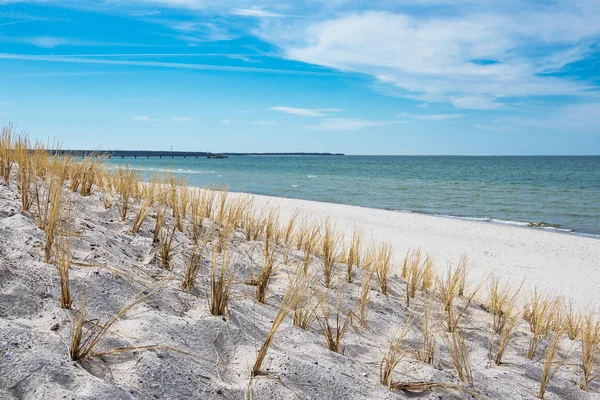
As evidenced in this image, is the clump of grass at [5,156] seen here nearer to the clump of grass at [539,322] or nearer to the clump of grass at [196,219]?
the clump of grass at [196,219]

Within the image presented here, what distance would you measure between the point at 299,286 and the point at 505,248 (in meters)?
9.24

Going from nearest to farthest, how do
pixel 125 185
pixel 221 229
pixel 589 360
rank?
pixel 589 360 < pixel 221 229 < pixel 125 185

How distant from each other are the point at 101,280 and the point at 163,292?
0.37 metres

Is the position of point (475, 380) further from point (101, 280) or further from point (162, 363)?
point (101, 280)

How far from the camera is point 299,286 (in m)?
3.01

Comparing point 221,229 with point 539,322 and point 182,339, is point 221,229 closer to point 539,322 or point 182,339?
point 182,339

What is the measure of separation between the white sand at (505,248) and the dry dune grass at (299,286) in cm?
123

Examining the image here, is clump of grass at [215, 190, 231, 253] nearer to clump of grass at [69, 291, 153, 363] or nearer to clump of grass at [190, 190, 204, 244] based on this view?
clump of grass at [190, 190, 204, 244]

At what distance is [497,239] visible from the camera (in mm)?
12203

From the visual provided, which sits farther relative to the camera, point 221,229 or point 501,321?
point 221,229

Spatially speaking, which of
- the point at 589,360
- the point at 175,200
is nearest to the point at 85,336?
the point at 175,200

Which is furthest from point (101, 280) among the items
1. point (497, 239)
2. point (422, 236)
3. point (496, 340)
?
point (497, 239)

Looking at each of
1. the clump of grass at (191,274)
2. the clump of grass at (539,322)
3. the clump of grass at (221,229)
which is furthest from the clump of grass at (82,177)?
the clump of grass at (539,322)

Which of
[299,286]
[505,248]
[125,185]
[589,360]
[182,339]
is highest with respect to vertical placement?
[125,185]
